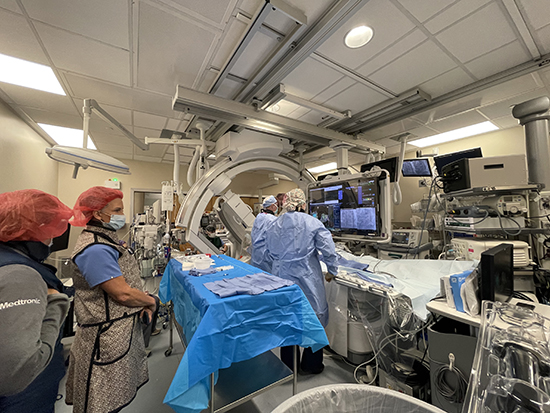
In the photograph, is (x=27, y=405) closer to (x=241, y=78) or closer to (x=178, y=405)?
(x=178, y=405)

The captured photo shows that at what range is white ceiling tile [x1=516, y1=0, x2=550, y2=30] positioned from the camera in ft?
4.64

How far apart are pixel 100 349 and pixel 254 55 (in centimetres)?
219

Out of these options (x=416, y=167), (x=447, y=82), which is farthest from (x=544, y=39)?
(x=416, y=167)

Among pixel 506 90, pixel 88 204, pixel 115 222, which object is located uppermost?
pixel 506 90

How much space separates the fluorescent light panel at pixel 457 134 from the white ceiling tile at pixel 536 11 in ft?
6.60

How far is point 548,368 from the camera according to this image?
616 millimetres

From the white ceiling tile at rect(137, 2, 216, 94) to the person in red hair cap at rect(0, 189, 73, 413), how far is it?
1336mm

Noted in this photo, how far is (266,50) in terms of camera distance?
70.1 inches

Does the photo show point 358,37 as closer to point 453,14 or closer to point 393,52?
point 393,52

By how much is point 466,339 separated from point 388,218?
165cm

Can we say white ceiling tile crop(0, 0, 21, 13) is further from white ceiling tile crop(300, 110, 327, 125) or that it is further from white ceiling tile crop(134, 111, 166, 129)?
white ceiling tile crop(300, 110, 327, 125)

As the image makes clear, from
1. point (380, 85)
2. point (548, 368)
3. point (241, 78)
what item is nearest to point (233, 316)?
point (548, 368)

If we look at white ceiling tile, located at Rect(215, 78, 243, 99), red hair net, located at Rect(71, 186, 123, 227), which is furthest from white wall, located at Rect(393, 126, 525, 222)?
red hair net, located at Rect(71, 186, 123, 227)

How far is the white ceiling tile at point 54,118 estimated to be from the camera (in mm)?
2797
